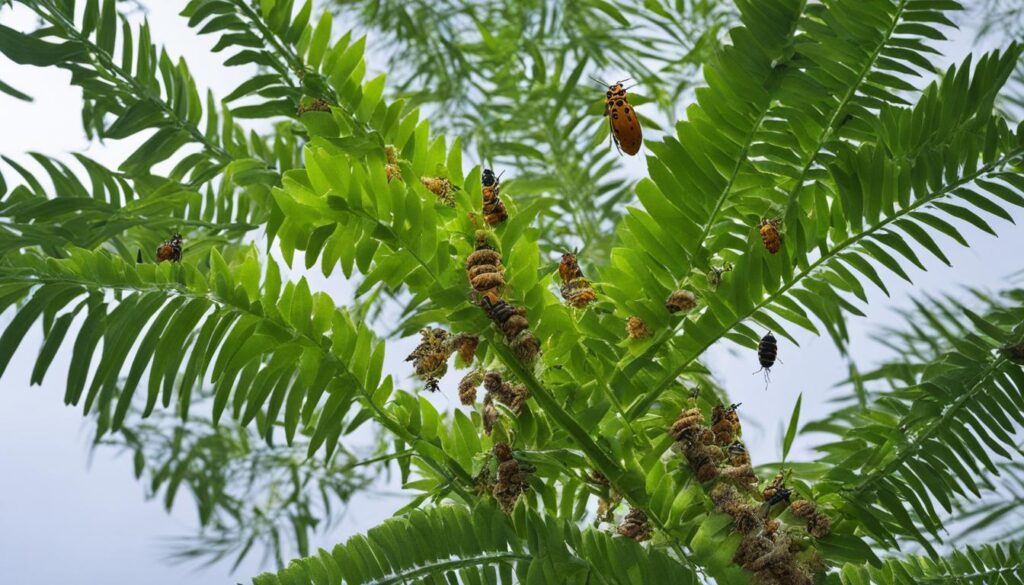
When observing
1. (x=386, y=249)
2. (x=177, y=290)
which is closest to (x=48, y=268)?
(x=177, y=290)

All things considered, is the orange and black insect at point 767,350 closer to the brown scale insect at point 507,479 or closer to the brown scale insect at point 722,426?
the brown scale insect at point 722,426

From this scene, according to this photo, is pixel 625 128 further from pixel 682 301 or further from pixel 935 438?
pixel 935 438

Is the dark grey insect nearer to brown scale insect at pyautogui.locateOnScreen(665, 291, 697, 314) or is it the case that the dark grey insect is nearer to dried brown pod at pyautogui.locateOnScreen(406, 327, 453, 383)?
brown scale insect at pyautogui.locateOnScreen(665, 291, 697, 314)

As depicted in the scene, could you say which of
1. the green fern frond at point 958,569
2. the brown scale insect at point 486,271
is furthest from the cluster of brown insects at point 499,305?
the green fern frond at point 958,569

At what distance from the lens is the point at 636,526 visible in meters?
0.57

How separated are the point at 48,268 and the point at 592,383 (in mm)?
285

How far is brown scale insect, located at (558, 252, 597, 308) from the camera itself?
625 mm

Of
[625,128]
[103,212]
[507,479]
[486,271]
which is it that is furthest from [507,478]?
[103,212]

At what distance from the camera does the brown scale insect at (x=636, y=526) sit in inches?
22.4

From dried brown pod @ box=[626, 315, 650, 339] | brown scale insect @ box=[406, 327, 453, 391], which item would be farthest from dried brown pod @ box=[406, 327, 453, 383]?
dried brown pod @ box=[626, 315, 650, 339]

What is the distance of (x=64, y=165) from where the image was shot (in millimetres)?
868

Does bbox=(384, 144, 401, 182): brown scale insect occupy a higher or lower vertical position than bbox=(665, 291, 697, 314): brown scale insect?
higher

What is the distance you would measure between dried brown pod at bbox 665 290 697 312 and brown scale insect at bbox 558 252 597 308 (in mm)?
51

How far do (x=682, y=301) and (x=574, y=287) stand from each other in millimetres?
71
